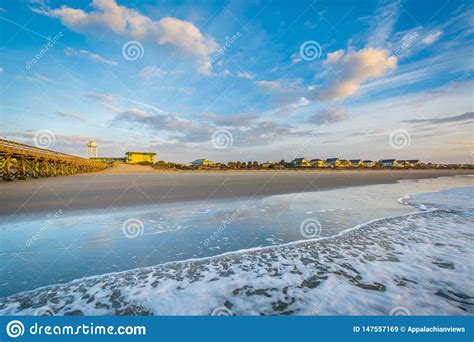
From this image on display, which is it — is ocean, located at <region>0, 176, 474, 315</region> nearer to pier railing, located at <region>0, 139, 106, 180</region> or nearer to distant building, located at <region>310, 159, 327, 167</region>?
pier railing, located at <region>0, 139, 106, 180</region>

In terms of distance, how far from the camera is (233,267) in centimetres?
445

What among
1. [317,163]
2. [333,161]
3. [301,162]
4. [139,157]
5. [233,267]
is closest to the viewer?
[233,267]

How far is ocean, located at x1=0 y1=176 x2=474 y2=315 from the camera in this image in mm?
3312

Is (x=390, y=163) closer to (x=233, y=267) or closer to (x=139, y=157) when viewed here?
(x=139, y=157)

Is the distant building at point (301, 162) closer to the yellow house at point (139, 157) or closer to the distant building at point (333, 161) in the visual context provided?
the distant building at point (333, 161)

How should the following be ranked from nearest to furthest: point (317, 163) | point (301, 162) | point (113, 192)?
point (113, 192)
point (301, 162)
point (317, 163)

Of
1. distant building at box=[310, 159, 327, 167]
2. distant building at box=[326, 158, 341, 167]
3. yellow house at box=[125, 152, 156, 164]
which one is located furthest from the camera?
distant building at box=[326, 158, 341, 167]

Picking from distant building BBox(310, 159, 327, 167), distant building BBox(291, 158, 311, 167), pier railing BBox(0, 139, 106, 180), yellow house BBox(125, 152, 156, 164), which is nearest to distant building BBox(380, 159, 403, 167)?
distant building BBox(310, 159, 327, 167)

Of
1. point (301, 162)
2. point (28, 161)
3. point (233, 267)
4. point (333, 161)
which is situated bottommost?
point (233, 267)

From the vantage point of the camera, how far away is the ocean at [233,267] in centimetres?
331

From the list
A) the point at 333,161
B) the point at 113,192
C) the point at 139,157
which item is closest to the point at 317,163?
the point at 333,161

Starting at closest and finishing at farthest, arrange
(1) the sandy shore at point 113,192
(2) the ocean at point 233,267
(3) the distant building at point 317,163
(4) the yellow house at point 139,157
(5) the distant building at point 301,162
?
(2) the ocean at point 233,267 → (1) the sandy shore at point 113,192 → (4) the yellow house at point 139,157 → (5) the distant building at point 301,162 → (3) the distant building at point 317,163

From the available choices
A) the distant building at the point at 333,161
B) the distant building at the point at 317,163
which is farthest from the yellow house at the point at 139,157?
the distant building at the point at 333,161
